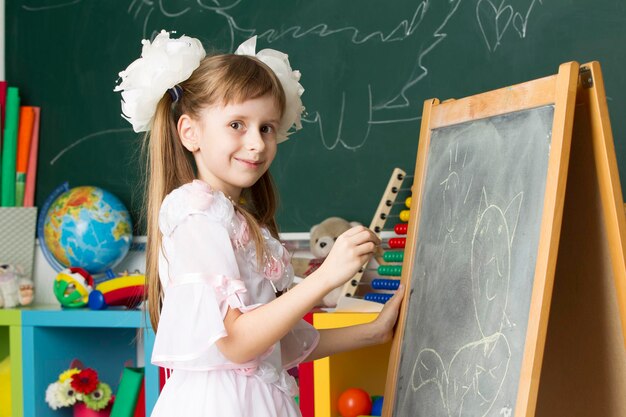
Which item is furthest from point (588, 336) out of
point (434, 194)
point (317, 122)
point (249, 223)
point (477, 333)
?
point (317, 122)

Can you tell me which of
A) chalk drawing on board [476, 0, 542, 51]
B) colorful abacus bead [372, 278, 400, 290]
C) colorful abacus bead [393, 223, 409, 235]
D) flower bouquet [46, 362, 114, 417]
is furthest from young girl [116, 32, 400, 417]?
flower bouquet [46, 362, 114, 417]

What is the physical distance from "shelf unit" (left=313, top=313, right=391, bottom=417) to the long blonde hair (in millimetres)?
790

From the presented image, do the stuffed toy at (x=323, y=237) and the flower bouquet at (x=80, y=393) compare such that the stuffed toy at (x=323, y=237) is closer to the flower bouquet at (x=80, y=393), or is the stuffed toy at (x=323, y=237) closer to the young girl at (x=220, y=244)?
the flower bouquet at (x=80, y=393)

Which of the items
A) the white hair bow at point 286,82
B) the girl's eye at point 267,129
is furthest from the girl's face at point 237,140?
the white hair bow at point 286,82

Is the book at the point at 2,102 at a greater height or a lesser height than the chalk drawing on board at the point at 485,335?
greater

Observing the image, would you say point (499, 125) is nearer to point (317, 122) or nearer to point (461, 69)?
point (461, 69)

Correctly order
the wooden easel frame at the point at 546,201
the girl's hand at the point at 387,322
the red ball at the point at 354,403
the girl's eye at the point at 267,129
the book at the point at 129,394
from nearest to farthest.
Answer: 1. the wooden easel frame at the point at 546,201
2. the girl's eye at the point at 267,129
3. the girl's hand at the point at 387,322
4. the red ball at the point at 354,403
5. the book at the point at 129,394

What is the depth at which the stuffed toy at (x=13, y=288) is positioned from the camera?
316cm

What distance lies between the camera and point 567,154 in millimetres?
1333

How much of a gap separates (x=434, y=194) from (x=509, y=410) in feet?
1.65

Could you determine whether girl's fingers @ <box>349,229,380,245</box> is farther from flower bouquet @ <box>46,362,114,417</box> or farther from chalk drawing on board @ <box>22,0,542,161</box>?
flower bouquet @ <box>46,362,114,417</box>

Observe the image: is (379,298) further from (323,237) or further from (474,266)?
(474,266)

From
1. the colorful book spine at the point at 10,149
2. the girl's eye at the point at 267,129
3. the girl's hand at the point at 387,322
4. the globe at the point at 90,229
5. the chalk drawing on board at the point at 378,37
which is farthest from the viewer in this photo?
the colorful book spine at the point at 10,149

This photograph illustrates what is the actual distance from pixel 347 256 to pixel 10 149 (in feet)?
8.07
